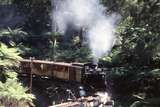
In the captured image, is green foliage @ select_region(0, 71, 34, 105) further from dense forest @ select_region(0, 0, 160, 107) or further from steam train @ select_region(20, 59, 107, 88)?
steam train @ select_region(20, 59, 107, 88)

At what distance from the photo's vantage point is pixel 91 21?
33781mm

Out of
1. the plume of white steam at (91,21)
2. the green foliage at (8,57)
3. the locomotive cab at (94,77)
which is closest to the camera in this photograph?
the green foliage at (8,57)

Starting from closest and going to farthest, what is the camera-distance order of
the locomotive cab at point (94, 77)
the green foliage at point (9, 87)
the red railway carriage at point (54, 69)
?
the green foliage at point (9, 87), the locomotive cab at point (94, 77), the red railway carriage at point (54, 69)

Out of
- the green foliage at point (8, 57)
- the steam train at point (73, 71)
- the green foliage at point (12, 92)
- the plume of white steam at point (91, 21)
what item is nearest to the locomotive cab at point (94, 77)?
the steam train at point (73, 71)

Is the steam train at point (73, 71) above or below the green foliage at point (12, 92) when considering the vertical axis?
above

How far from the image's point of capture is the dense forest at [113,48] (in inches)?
604

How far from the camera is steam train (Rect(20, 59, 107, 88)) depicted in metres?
20.8

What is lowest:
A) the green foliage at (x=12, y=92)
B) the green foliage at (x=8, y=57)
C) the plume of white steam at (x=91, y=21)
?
the green foliage at (x=12, y=92)

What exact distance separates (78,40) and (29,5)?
7396 mm

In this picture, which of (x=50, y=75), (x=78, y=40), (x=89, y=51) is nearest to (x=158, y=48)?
(x=50, y=75)

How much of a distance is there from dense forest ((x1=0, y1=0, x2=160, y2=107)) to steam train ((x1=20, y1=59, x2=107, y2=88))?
1.20 metres

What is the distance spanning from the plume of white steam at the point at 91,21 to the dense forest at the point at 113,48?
0.66 meters

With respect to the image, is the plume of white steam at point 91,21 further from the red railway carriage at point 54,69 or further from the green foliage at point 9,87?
the green foliage at point 9,87

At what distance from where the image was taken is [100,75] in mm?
20781
